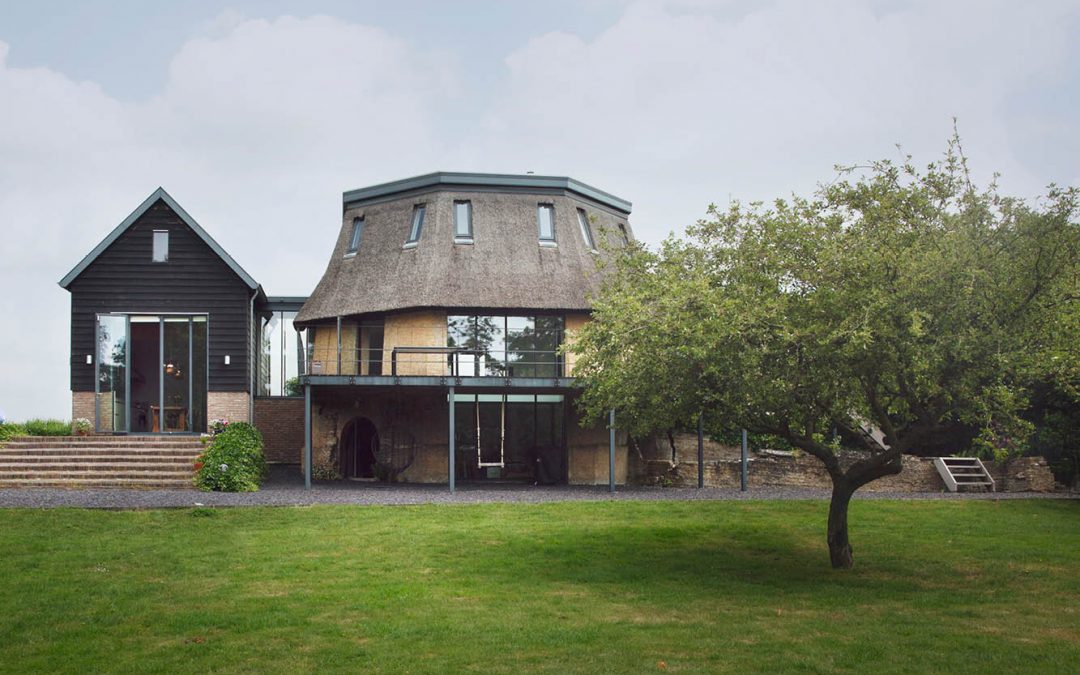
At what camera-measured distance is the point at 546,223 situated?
2977 centimetres

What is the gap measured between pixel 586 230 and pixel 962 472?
11.8 meters

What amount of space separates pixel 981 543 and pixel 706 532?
4.60 meters

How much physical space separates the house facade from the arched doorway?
4 centimetres

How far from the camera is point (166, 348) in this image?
89.9 ft

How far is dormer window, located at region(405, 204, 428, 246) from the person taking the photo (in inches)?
1154

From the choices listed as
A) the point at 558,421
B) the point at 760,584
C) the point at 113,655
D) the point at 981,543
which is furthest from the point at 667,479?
the point at 113,655

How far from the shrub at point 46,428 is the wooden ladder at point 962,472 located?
70.1 ft

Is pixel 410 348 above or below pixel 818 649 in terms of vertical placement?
above

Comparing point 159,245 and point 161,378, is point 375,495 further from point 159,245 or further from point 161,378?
point 159,245

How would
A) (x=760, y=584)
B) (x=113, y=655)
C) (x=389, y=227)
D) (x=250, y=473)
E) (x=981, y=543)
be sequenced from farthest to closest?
(x=389, y=227), (x=250, y=473), (x=981, y=543), (x=760, y=584), (x=113, y=655)

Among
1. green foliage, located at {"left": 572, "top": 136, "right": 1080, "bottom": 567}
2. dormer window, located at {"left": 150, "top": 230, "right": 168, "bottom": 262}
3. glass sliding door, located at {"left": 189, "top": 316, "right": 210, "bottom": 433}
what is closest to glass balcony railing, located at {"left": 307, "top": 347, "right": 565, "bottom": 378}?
glass sliding door, located at {"left": 189, "top": 316, "right": 210, "bottom": 433}

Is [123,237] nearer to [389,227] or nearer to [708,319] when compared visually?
[389,227]

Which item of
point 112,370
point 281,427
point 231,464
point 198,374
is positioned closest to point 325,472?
point 281,427

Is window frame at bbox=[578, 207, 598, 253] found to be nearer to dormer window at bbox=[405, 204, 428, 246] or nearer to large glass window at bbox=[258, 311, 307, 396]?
dormer window at bbox=[405, 204, 428, 246]
